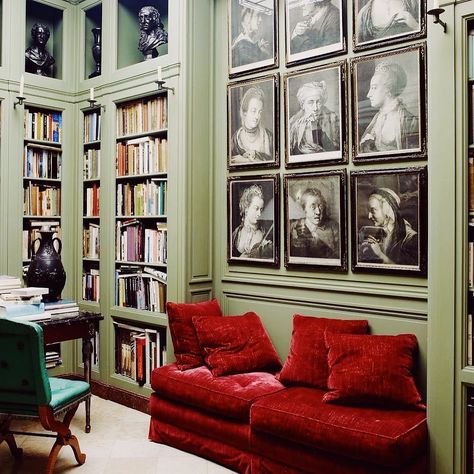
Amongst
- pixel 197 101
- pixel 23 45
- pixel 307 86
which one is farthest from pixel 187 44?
pixel 23 45

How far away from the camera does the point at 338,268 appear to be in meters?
3.34

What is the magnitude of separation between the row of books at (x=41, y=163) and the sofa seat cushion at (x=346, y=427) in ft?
9.62

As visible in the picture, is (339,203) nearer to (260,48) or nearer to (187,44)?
(260,48)

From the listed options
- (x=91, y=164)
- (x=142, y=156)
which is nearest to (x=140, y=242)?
(x=142, y=156)

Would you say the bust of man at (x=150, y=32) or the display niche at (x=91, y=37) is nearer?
the bust of man at (x=150, y=32)

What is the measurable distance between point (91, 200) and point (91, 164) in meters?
0.32

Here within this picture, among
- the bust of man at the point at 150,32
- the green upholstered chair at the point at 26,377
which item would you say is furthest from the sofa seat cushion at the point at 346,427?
the bust of man at the point at 150,32

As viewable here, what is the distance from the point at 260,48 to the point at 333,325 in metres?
1.95

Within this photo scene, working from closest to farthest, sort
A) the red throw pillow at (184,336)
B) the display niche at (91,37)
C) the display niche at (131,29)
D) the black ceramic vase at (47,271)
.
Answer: the red throw pillow at (184,336) < the black ceramic vase at (47,271) < the display niche at (131,29) < the display niche at (91,37)

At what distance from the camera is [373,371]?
2.75 m

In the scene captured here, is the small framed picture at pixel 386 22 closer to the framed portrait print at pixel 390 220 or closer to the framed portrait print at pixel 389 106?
the framed portrait print at pixel 389 106

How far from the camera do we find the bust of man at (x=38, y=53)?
4.70 meters

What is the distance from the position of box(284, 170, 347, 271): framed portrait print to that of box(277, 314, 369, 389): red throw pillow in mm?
369

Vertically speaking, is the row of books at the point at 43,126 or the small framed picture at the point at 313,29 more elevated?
the small framed picture at the point at 313,29
